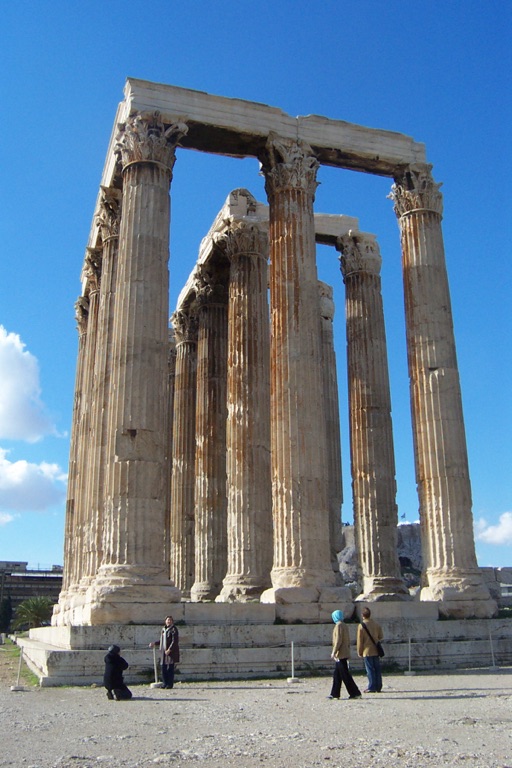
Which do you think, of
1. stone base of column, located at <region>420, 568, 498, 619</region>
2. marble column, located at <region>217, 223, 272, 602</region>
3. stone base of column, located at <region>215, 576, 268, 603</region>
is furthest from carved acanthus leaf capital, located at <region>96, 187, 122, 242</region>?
stone base of column, located at <region>420, 568, 498, 619</region>

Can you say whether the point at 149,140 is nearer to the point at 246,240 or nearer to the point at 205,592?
the point at 246,240

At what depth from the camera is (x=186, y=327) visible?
36.7m

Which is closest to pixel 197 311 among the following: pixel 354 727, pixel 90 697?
pixel 90 697

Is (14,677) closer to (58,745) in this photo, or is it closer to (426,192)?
(58,745)

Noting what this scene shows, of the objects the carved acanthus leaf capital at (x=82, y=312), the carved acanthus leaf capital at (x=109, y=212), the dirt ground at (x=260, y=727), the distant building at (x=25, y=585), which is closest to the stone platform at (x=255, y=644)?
the dirt ground at (x=260, y=727)

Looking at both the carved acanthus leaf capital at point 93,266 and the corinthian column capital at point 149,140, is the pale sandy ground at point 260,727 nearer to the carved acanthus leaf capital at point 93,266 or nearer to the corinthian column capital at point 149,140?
the corinthian column capital at point 149,140

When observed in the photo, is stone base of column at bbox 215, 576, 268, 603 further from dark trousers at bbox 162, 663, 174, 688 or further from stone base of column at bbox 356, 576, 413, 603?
dark trousers at bbox 162, 663, 174, 688

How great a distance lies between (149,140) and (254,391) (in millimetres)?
9218

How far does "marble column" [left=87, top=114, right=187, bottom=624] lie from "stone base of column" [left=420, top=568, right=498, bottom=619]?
7.86m

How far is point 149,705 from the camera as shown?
1389 cm

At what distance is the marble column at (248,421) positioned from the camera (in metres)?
26.0

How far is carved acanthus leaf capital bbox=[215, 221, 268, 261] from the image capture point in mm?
29609

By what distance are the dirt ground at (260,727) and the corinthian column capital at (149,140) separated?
1512 cm

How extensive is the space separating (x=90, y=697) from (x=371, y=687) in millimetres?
5408
